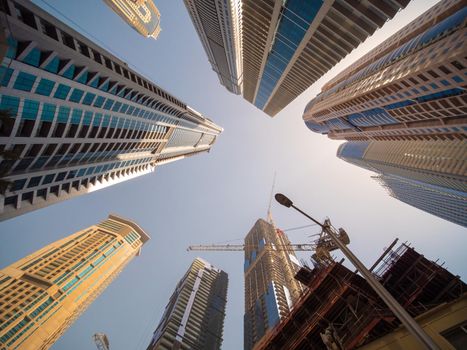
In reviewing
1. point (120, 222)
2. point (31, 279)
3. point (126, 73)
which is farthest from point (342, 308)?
point (120, 222)

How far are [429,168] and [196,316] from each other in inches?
5552

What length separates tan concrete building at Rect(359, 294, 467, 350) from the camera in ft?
35.8

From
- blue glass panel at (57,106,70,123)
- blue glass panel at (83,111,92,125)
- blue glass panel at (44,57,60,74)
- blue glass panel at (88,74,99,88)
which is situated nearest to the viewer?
blue glass panel at (44,57,60,74)

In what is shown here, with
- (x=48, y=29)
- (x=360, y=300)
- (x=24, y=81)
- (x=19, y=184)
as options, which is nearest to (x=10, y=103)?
(x=24, y=81)

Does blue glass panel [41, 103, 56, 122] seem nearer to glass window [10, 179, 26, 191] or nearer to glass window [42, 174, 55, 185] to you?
glass window [10, 179, 26, 191]

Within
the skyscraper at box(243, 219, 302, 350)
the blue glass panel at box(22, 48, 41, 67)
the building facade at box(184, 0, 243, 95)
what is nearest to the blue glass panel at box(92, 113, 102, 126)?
the blue glass panel at box(22, 48, 41, 67)

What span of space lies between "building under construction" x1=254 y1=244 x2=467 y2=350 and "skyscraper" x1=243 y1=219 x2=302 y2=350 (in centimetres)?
6273

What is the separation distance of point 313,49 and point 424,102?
1476 inches

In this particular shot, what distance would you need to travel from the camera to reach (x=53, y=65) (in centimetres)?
4353

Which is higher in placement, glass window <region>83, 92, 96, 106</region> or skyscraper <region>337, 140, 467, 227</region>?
skyscraper <region>337, 140, 467, 227</region>

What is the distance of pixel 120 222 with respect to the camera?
6196 inches

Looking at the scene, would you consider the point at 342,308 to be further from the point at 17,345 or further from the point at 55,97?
the point at 17,345

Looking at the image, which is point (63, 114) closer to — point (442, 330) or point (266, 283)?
point (442, 330)

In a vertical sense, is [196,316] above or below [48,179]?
below
